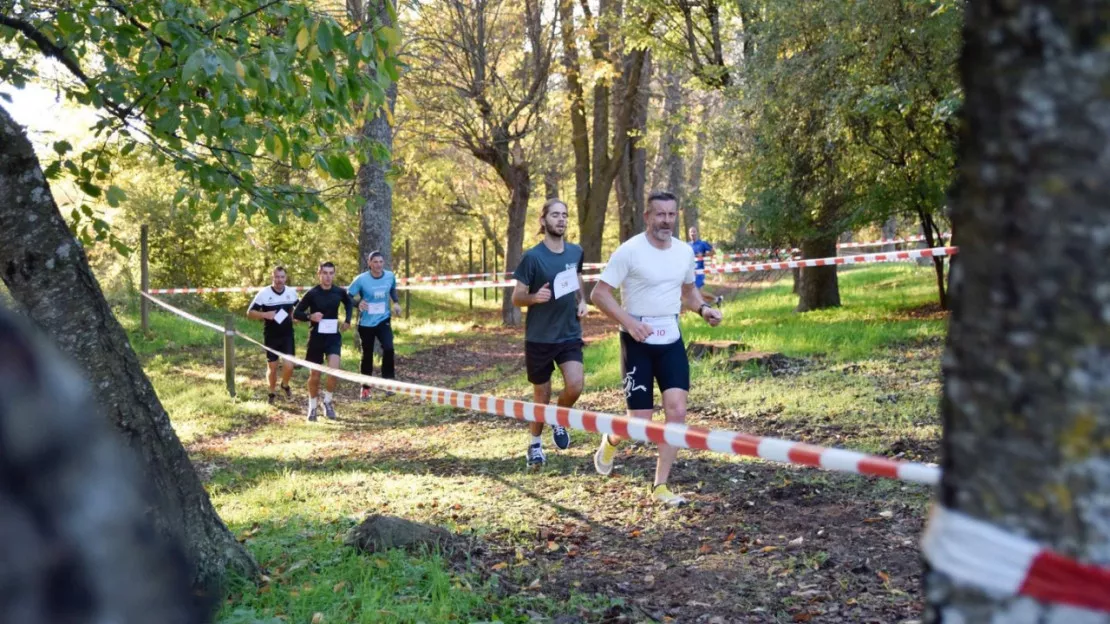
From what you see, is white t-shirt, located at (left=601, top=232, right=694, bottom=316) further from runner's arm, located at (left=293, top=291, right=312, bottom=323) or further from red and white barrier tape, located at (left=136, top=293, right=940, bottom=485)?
runner's arm, located at (left=293, top=291, right=312, bottom=323)

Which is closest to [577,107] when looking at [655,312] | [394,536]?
[655,312]

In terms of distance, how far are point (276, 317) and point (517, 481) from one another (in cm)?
653

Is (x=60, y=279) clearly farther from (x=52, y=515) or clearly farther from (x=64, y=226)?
(x=52, y=515)

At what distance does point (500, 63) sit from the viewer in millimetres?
26297

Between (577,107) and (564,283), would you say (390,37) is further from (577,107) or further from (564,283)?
(577,107)

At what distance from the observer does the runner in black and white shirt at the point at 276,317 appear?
1316cm

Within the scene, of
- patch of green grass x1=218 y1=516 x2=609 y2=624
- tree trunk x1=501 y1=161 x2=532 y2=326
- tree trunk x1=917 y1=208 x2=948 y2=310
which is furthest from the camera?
tree trunk x1=501 y1=161 x2=532 y2=326

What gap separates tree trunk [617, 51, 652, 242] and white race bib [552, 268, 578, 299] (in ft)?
56.9

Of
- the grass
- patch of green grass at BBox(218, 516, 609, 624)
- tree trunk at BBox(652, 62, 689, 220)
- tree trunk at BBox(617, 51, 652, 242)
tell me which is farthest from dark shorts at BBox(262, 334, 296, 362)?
tree trunk at BBox(617, 51, 652, 242)

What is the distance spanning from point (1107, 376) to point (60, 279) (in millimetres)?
4652

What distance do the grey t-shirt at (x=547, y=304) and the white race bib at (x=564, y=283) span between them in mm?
32

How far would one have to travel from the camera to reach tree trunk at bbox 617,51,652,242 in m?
25.2

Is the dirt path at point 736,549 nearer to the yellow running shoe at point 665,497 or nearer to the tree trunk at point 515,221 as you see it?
the yellow running shoe at point 665,497

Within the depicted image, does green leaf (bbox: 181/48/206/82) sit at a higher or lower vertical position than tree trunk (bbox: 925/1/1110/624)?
higher
